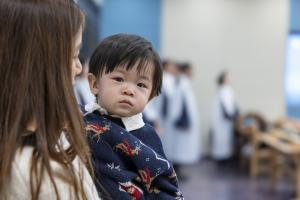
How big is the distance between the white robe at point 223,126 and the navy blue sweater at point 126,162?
19.0ft

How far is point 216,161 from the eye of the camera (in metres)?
7.31

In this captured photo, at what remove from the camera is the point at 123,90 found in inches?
40.6

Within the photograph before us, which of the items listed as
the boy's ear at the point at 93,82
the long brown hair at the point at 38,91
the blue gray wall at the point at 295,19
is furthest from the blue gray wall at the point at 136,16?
the long brown hair at the point at 38,91

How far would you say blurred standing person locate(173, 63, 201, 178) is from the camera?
5.97 m

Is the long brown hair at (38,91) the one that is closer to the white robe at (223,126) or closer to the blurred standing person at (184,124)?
the blurred standing person at (184,124)

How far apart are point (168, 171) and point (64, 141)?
300mm

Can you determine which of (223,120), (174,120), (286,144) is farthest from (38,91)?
(223,120)

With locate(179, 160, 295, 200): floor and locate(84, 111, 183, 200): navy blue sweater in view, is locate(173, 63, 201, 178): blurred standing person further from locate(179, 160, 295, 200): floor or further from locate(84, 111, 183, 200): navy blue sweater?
locate(84, 111, 183, 200): navy blue sweater

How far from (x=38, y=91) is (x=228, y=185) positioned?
5.03 meters

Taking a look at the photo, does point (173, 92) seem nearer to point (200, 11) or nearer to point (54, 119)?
point (200, 11)

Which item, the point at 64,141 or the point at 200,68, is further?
the point at 200,68

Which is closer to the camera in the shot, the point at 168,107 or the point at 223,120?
the point at 168,107

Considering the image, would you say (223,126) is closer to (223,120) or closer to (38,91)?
(223,120)

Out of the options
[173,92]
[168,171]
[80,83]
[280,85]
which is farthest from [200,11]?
[168,171]
